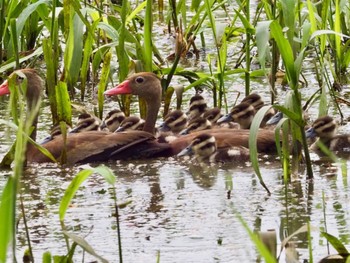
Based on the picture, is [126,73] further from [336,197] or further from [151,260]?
[151,260]

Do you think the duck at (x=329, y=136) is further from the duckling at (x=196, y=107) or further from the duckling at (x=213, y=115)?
the duckling at (x=196, y=107)

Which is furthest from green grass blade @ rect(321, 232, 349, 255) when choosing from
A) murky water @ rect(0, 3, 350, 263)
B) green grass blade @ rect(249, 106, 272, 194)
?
green grass blade @ rect(249, 106, 272, 194)

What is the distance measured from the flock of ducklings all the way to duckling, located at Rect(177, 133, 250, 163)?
0.01 meters

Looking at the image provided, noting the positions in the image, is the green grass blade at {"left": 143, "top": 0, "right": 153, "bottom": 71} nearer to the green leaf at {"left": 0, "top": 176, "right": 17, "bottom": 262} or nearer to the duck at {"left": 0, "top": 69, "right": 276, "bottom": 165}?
the duck at {"left": 0, "top": 69, "right": 276, "bottom": 165}

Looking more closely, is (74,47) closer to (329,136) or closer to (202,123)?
(202,123)

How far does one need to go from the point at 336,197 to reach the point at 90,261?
5.28 feet

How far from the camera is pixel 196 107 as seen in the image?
27.6 feet

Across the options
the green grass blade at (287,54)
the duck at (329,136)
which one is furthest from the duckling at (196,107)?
the green grass blade at (287,54)

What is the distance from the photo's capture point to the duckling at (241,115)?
26.5 feet

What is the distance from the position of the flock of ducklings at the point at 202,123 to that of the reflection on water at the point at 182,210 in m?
0.50

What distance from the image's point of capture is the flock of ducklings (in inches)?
297

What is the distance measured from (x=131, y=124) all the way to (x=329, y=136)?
1.38 meters

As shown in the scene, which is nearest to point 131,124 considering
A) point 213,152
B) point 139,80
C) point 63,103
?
point 139,80

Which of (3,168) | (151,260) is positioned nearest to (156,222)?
(151,260)
